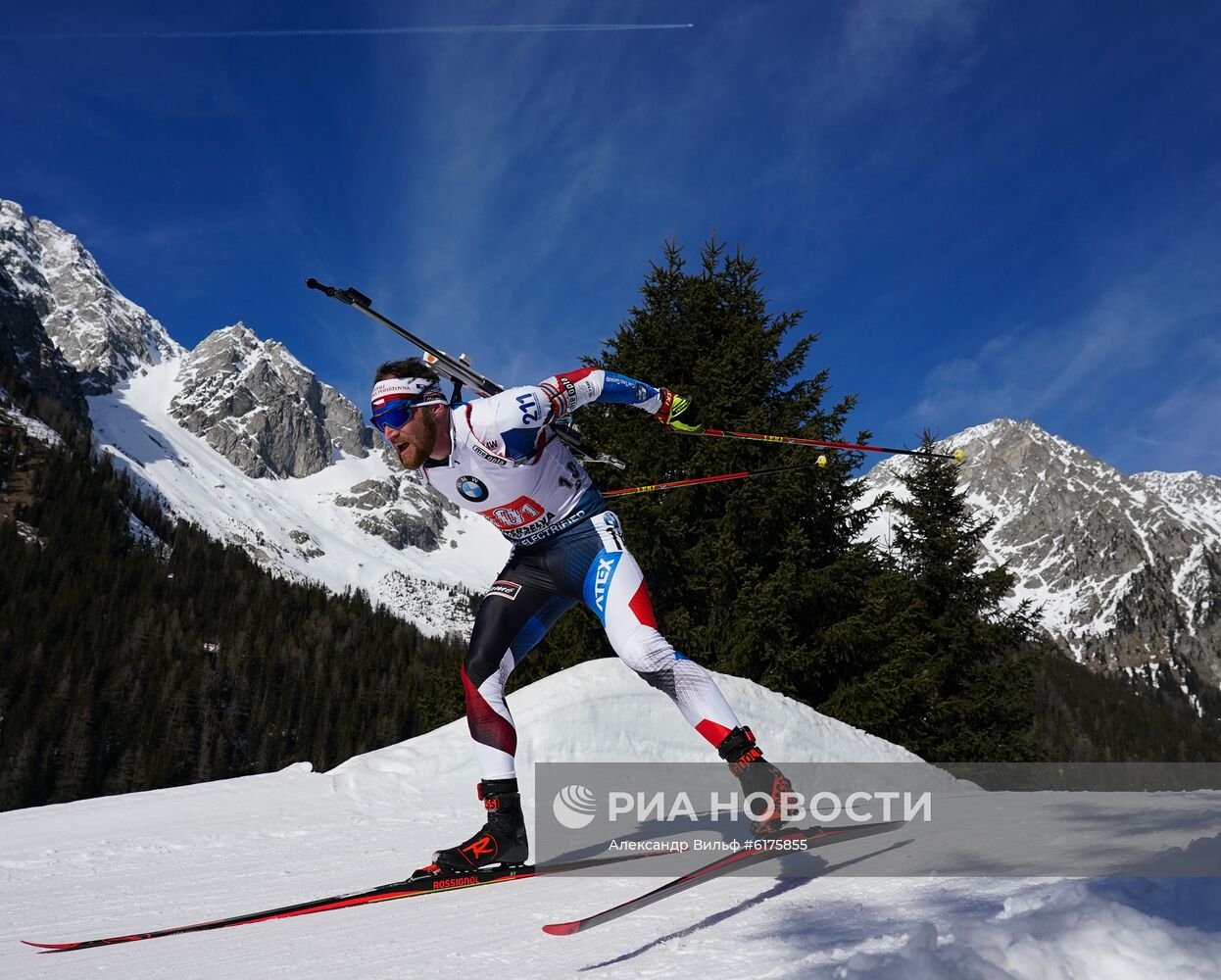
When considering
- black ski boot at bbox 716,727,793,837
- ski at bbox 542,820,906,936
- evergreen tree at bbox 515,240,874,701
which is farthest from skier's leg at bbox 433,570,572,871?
evergreen tree at bbox 515,240,874,701

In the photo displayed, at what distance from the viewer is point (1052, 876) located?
2.90 meters

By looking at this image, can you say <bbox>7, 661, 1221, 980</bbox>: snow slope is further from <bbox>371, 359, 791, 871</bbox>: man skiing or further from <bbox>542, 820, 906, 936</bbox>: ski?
<bbox>371, 359, 791, 871</bbox>: man skiing

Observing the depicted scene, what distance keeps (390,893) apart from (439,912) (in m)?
0.42

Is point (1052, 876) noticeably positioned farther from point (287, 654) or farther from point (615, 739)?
point (287, 654)

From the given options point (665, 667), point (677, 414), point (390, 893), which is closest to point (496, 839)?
point (390, 893)

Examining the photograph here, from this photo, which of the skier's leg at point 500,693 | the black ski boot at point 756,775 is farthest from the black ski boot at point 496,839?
the black ski boot at point 756,775

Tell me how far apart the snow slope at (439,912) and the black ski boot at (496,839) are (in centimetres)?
24

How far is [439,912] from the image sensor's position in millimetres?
3109

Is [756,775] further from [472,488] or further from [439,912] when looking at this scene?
[472,488]

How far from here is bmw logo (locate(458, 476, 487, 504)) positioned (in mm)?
3977

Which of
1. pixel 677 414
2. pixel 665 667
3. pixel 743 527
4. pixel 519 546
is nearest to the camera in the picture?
pixel 665 667

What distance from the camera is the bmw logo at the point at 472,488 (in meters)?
3.98

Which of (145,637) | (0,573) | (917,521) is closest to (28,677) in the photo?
(145,637)

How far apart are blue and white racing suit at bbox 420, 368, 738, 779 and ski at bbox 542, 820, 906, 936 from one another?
0.53 meters
